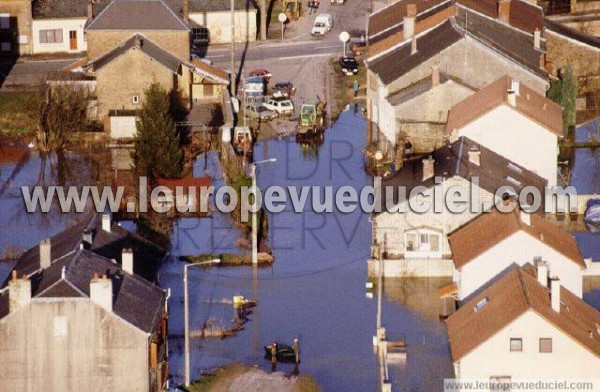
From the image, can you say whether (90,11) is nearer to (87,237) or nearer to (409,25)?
(409,25)

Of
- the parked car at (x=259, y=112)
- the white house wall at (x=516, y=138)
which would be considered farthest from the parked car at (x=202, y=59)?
the white house wall at (x=516, y=138)

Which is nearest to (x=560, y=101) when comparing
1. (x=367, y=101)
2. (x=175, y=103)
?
(x=367, y=101)

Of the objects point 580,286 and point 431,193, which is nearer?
point 580,286

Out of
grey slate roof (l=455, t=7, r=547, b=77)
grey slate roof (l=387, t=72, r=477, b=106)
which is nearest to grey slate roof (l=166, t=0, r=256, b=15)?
grey slate roof (l=455, t=7, r=547, b=77)

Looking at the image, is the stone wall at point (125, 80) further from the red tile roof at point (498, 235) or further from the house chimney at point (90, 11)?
the red tile roof at point (498, 235)

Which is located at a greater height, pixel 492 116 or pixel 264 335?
pixel 492 116

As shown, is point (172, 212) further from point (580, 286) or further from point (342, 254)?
point (580, 286)

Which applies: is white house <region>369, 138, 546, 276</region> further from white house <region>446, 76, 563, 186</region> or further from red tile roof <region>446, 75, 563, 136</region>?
red tile roof <region>446, 75, 563, 136</region>
